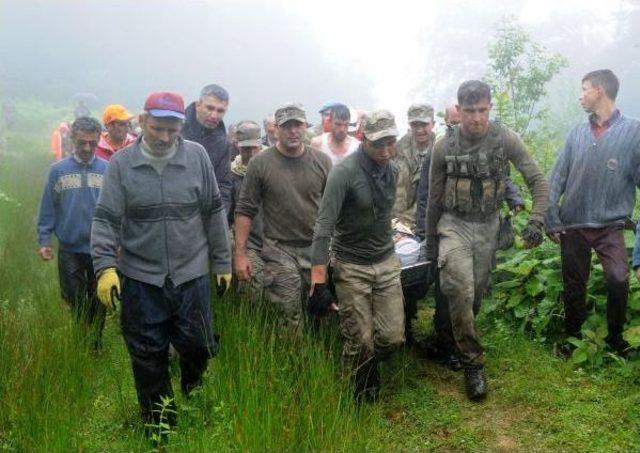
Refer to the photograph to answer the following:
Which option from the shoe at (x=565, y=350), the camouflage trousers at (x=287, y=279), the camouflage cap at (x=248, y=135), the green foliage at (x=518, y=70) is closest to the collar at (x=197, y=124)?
the camouflage cap at (x=248, y=135)

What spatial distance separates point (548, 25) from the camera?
71000mm

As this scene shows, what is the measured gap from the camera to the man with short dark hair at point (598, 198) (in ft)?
13.6

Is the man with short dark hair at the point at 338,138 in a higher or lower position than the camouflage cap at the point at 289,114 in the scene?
lower

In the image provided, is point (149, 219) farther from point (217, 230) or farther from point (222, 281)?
point (222, 281)

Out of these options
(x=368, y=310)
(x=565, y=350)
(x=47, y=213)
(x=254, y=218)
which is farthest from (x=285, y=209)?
(x=565, y=350)

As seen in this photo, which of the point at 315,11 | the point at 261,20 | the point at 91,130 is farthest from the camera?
the point at 315,11

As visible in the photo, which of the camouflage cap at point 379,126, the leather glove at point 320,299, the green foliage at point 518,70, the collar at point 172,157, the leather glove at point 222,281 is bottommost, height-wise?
the leather glove at point 320,299

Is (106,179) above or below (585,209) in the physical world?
above

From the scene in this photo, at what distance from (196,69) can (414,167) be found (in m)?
59.6

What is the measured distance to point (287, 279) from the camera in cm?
434

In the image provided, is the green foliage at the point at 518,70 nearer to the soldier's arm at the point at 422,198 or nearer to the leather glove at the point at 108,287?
the soldier's arm at the point at 422,198

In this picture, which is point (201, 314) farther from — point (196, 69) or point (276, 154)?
point (196, 69)

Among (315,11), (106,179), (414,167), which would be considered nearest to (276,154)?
(106,179)

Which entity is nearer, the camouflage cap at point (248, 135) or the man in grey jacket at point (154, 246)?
the man in grey jacket at point (154, 246)
